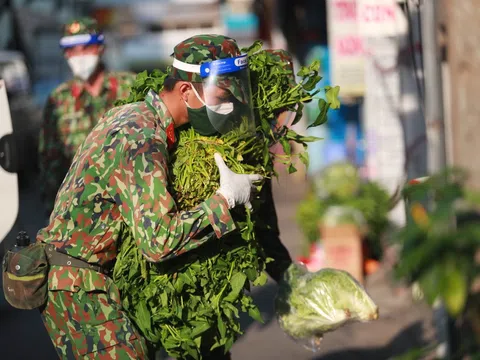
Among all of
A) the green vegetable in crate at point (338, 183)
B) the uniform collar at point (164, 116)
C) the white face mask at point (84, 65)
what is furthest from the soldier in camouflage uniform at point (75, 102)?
the green vegetable in crate at point (338, 183)

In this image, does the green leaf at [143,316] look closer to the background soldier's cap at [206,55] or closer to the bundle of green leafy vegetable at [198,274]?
the bundle of green leafy vegetable at [198,274]

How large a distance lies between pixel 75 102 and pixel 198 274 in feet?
10.6

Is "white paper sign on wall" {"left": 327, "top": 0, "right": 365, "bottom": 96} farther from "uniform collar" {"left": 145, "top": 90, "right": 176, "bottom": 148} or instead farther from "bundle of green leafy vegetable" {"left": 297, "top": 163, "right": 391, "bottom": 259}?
"uniform collar" {"left": 145, "top": 90, "right": 176, "bottom": 148}

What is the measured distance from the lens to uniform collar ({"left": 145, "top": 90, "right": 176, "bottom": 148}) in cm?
388

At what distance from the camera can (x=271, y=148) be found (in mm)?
4301

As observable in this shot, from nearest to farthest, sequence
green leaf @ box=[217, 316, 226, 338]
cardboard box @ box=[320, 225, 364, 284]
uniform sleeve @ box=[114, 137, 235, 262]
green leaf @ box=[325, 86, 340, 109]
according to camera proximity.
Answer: uniform sleeve @ box=[114, 137, 235, 262], green leaf @ box=[217, 316, 226, 338], green leaf @ box=[325, 86, 340, 109], cardboard box @ box=[320, 225, 364, 284]

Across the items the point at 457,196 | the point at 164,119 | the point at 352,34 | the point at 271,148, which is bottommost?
the point at 352,34

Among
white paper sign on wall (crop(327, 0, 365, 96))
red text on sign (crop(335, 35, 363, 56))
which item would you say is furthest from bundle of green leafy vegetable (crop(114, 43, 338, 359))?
red text on sign (crop(335, 35, 363, 56))

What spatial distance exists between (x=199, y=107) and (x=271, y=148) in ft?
1.67

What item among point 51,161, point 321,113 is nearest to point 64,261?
point 321,113

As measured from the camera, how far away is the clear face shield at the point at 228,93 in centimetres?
384

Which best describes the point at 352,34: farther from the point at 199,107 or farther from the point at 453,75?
the point at 199,107

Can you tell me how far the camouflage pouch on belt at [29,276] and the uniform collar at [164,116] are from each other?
63cm

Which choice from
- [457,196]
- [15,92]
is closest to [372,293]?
[457,196]
